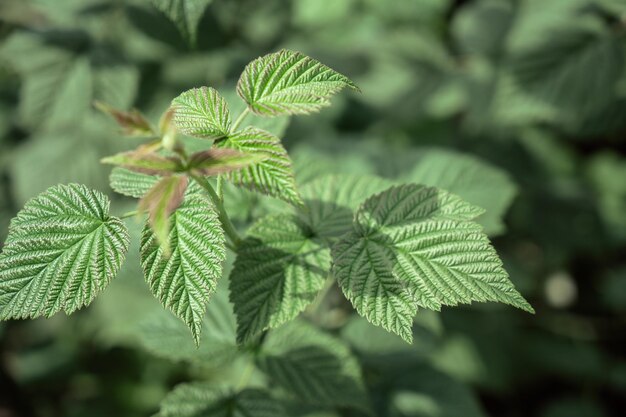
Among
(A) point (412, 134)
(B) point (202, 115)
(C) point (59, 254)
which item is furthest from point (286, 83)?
(A) point (412, 134)

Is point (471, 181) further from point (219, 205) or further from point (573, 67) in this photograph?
point (219, 205)

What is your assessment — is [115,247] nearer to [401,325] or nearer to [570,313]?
[401,325]

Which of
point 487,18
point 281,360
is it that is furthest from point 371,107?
point 281,360

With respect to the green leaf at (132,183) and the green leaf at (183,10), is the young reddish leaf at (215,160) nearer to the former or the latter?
the green leaf at (132,183)

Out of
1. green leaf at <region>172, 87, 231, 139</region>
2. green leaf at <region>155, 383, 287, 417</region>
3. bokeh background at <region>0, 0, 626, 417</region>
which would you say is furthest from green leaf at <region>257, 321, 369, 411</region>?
green leaf at <region>172, 87, 231, 139</region>

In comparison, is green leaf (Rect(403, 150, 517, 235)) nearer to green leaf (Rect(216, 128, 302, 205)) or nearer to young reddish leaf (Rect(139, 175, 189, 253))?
green leaf (Rect(216, 128, 302, 205))
